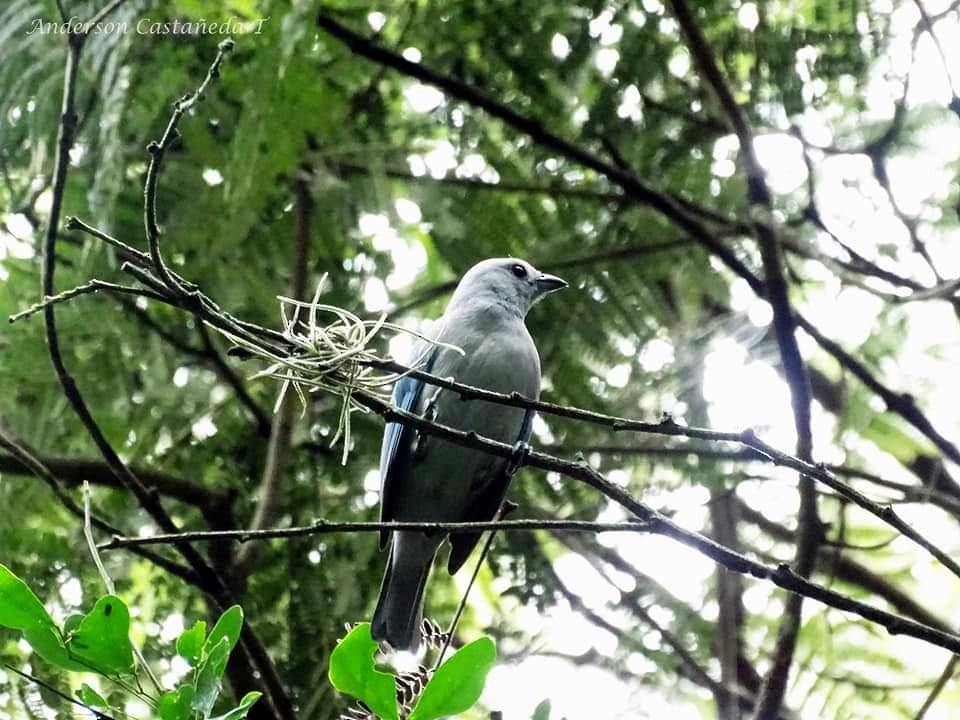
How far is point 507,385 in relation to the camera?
155 inches

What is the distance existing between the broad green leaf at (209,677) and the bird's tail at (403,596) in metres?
2.11

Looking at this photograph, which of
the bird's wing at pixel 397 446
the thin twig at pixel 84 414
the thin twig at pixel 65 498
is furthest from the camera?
the bird's wing at pixel 397 446

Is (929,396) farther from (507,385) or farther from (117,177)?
(117,177)

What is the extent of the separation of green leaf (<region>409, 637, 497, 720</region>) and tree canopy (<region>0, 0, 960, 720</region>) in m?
2.07

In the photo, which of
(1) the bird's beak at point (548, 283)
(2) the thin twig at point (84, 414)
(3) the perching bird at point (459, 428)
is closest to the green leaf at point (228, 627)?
(2) the thin twig at point (84, 414)

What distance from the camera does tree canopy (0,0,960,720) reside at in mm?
4004

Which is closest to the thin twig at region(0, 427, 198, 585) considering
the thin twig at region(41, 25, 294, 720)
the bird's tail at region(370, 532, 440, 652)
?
the thin twig at region(41, 25, 294, 720)

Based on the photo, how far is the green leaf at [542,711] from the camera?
5.64 feet

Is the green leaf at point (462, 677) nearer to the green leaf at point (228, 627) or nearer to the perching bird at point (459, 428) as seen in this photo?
the green leaf at point (228, 627)

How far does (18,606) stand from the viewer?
1710 millimetres

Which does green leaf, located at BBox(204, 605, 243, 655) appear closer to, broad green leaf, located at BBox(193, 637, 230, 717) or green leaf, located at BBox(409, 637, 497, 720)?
broad green leaf, located at BBox(193, 637, 230, 717)

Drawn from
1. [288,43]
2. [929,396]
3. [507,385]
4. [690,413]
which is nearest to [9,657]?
[507,385]

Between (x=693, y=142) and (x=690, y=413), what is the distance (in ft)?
4.37

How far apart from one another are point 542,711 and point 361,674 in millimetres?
262
